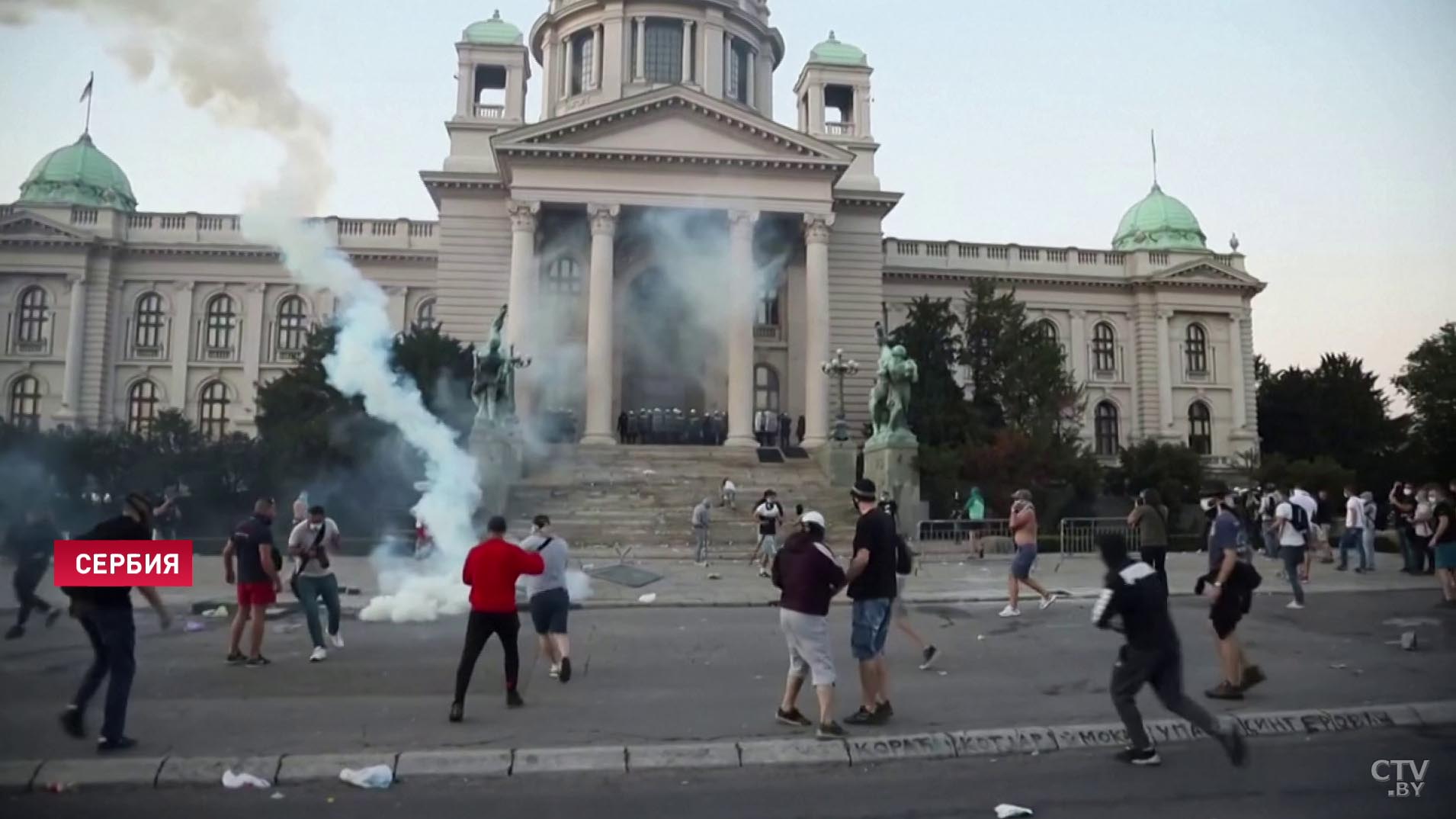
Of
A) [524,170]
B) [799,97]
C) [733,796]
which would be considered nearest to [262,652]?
[733,796]

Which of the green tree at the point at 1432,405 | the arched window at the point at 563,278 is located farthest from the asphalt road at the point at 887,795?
the arched window at the point at 563,278

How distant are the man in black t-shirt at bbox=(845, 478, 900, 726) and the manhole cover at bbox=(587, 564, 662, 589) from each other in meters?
10.4

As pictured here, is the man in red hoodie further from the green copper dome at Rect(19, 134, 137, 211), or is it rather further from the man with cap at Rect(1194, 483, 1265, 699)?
the green copper dome at Rect(19, 134, 137, 211)

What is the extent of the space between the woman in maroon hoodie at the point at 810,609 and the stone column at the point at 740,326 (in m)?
28.6

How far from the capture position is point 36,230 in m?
46.7

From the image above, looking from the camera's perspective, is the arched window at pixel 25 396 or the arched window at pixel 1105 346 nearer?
the arched window at pixel 25 396

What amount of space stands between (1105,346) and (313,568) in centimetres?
5105

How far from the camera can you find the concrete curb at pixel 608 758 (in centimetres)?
670

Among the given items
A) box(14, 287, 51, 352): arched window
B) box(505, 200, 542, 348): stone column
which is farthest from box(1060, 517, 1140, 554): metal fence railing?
box(14, 287, 51, 352): arched window

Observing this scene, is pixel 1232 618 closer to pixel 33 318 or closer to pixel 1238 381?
pixel 1238 381

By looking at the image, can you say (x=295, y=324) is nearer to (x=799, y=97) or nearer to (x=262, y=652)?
(x=799, y=97)

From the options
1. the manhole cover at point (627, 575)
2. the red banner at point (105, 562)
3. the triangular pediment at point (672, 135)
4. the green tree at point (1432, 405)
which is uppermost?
the triangular pediment at point (672, 135)

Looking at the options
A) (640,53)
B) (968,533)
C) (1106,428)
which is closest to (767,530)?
(968,533)

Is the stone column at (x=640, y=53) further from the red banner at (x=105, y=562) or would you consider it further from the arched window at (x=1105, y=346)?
the red banner at (x=105, y=562)
